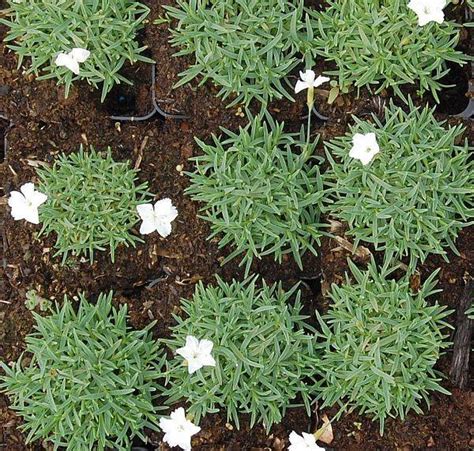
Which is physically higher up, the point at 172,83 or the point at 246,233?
the point at 172,83

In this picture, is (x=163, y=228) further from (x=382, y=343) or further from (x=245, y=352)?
(x=382, y=343)

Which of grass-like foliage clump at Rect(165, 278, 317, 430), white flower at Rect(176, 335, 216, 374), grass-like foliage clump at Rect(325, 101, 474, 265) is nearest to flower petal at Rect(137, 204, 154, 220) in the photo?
grass-like foliage clump at Rect(165, 278, 317, 430)

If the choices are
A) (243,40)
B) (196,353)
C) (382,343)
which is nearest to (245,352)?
(196,353)

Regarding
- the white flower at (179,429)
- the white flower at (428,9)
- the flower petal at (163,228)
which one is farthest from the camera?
the flower petal at (163,228)

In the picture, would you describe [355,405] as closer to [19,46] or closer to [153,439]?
[153,439]

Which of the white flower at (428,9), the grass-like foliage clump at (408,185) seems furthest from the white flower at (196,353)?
the white flower at (428,9)

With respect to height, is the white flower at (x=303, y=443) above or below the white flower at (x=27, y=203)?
below

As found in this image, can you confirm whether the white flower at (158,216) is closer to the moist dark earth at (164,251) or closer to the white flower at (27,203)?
the moist dark earth at (164,251)


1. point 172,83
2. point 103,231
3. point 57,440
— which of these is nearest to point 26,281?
point 103,231
